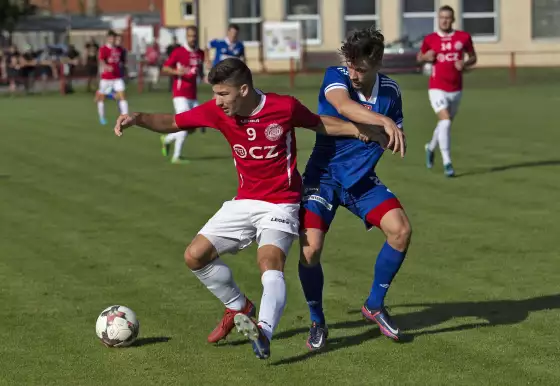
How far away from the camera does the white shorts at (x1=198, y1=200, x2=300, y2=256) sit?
294 inches

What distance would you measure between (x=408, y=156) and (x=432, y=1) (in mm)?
31659

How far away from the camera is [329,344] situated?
789 cm

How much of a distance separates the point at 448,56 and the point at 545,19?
112 feet

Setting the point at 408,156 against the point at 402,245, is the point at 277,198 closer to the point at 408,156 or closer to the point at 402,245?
the point at 402,245

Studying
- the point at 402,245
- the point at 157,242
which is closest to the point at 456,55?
the point at 157,242

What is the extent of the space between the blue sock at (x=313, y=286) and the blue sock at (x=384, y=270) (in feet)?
1.25

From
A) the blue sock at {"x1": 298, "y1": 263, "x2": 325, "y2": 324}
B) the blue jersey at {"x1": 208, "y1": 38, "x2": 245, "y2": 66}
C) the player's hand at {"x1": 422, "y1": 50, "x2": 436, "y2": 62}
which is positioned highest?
the blue jersey at {"x1": 208, "y1": 38, "x2": 245, "y2": 66}

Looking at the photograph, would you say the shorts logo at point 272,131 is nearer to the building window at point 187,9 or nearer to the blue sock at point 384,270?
the blue sock at point 384,270

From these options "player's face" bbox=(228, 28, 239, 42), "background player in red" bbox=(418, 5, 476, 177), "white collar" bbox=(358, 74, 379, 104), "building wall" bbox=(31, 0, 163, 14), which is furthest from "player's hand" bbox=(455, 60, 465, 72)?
"building wall" bbox=(31, 0, 163, 14)

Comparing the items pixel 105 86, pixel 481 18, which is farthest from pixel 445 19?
pixel 481 18

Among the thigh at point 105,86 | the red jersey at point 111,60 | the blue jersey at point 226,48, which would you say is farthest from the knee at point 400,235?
the thigh at point 105,86

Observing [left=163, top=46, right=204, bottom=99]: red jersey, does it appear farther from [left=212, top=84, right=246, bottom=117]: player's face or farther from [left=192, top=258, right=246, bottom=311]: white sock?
[left=212, top=84, right=246, bottom=117]: player's face

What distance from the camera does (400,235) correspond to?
7.79 meters

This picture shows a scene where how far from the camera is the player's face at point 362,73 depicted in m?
7.69
